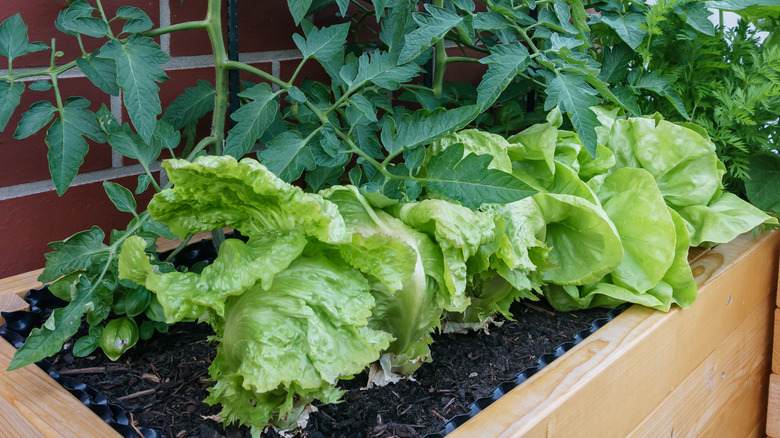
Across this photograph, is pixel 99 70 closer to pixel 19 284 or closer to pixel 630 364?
pixel 19 284

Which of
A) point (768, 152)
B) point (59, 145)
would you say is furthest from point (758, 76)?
point (59, 145)

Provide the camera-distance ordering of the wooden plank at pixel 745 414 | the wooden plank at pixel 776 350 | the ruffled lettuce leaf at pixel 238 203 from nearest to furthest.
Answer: the ruffled lettuce leaf at pixel 238 203
the wooden plank at pixel 745 414
the wooden plank at pixel 776 350

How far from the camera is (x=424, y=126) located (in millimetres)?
812

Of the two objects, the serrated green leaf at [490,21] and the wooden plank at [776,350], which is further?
the wooden plank at [776,350]

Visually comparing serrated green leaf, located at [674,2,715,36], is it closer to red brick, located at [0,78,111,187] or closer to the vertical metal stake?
the vertical metal stake

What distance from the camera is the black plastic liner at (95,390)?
0.68 m

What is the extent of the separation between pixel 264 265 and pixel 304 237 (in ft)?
0.17

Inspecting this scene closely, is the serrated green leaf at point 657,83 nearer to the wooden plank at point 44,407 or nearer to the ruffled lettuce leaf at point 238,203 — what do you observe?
the ruffled lettuce leaf at point 238,203

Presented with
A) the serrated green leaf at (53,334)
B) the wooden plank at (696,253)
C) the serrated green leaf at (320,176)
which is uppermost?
the serrated green leaf at (320,176)

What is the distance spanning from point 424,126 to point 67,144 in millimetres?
441

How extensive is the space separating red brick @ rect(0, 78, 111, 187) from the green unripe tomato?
Answer: 0.34 meters

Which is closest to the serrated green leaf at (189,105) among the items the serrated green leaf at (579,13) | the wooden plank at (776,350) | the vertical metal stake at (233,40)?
the vertical metal stake at (233,40)

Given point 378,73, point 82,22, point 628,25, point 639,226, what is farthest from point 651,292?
point 82,22

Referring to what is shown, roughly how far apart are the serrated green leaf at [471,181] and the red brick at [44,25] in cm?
62
